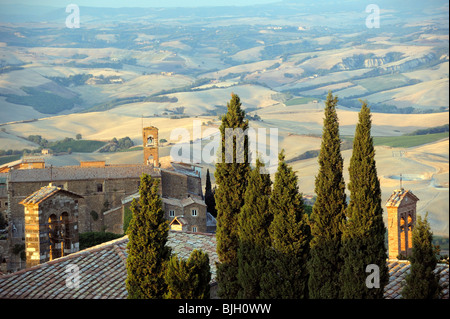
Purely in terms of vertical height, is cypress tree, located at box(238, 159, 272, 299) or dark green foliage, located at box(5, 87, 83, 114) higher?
dark green foliage, located at box(5, 87, 83, 114)

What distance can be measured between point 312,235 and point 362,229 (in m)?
1.06

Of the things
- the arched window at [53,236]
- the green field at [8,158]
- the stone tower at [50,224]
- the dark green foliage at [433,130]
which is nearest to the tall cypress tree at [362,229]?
the stone tower at [50,224]

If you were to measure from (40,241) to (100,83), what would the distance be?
176m

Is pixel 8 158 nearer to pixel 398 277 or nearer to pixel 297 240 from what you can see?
pixel 398 277

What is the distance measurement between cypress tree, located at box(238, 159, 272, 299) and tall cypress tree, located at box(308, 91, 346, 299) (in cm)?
88

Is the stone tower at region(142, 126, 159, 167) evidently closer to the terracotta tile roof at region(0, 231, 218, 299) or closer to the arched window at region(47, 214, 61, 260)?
the arched window at region(47, 214, 61, 260)

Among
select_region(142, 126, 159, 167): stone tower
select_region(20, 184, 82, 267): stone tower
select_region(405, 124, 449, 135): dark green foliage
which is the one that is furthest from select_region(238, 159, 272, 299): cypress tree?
select_region(405, 124, 449, 135): dark green foliage

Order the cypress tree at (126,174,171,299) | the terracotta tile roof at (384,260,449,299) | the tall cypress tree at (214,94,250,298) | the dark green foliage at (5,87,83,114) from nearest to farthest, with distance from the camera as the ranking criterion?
1. the cypress tree at (126,174,171,299)
2. the terracotta tile roof at (384,260,449,299)
3. the tall cypress tree at (214,94,250,298)
4. the dark green foliage at (5,87,83,114)

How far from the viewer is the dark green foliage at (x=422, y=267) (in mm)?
12609

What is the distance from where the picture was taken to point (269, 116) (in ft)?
429

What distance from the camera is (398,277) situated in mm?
15102

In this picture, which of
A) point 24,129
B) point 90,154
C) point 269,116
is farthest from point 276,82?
point 90,154

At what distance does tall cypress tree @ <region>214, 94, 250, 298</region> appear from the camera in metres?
14.9
